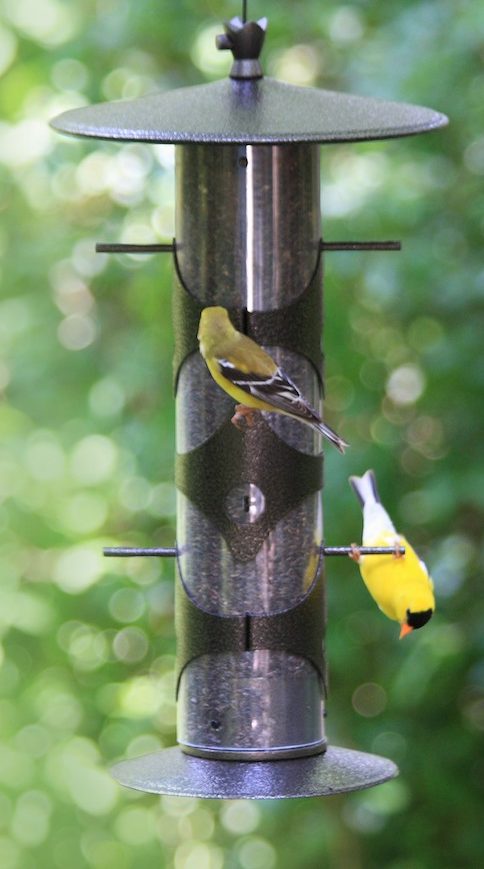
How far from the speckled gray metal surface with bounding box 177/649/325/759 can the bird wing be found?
2.20 ft

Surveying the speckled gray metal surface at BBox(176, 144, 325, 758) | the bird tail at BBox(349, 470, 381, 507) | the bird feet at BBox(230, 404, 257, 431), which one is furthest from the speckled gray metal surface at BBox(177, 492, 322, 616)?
the bird tail at BBox(349, 470, 381, 507)

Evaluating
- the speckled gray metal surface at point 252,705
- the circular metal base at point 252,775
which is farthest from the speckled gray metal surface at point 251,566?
the circular metal base at point 252,775

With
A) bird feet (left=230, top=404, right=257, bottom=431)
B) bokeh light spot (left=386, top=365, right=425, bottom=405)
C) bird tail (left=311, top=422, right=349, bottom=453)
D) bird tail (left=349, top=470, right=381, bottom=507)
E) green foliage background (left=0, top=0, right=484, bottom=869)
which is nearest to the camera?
bird tail (left=311, top=422, right=349, bottom=453)

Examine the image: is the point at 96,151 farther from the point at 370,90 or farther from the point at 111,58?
the point at 370,90

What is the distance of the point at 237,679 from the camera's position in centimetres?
347

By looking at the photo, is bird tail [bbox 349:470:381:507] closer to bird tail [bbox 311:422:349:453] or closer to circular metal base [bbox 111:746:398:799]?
circular metal base [bbox 111:746:398:799]

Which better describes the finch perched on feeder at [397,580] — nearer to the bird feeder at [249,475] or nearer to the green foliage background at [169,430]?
the bird feeder at [249,475]

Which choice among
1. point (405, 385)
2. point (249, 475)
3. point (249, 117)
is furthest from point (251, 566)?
point (405, 385)

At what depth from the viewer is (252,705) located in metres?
3.46

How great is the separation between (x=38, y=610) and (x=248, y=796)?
363 cm

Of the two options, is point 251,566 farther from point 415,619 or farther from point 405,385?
point 405,385

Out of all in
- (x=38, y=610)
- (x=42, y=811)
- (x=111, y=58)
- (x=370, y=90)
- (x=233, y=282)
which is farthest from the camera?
(x=42, y=811)

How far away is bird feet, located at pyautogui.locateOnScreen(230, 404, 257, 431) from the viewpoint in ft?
11.1

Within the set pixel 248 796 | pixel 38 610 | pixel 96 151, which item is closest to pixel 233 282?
pixel 248 796
